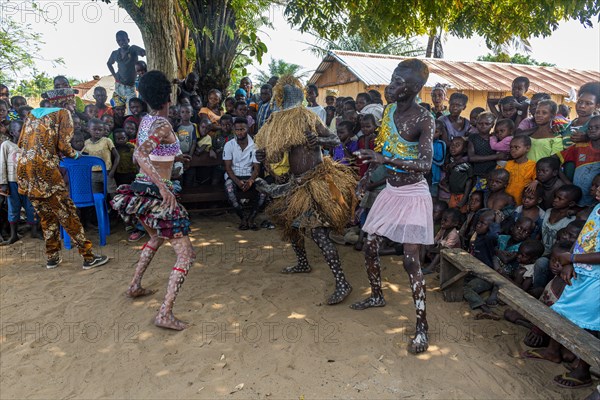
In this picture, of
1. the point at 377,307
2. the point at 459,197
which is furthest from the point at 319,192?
the point at 459,197

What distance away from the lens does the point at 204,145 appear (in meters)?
6.36

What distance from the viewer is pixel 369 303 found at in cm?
365

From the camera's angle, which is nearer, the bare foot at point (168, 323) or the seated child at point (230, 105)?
the bare foot at point (168, 323)

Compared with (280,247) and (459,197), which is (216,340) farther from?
(459,197)

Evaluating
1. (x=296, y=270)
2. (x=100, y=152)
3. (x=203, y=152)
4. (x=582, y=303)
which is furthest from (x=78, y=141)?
(x=582, y=303)

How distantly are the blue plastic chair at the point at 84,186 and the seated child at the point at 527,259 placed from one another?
490cm

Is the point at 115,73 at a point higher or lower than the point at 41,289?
higher

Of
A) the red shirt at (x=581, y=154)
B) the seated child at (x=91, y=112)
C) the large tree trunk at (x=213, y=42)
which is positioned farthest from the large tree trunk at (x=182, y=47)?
the red shirt at (x=581, y=154)

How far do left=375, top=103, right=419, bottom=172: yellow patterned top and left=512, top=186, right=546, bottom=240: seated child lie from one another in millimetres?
1783

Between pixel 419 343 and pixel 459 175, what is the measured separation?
2.54m

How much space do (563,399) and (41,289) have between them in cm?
458

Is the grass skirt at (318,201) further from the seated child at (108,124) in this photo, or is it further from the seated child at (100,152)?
the seated child at (108,124)

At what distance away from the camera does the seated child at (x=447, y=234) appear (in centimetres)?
451

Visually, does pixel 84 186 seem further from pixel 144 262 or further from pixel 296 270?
pixel 296 270
